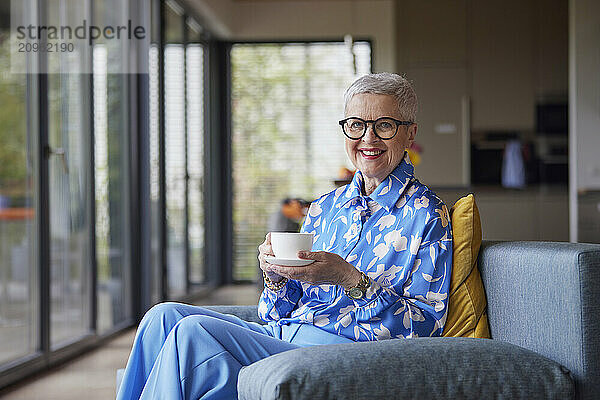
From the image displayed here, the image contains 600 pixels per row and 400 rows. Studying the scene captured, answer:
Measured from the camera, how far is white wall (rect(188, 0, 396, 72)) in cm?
768

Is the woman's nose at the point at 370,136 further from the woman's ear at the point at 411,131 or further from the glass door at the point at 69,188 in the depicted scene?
the glass door at the point at 69,188

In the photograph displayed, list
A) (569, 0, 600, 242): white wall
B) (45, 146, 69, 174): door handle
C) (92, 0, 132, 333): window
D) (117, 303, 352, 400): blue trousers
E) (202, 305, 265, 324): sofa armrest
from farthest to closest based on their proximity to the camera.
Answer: (569, 0, 600, 242): white wall
(92, 0, 132, 333): window
(45, 146, 69, 174): door handle
(202, 305, 265, 324): sofa armrest
(117, 303, 352, 400): blue trousers

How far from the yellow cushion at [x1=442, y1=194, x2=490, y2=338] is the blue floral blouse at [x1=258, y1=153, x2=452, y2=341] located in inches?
1.1

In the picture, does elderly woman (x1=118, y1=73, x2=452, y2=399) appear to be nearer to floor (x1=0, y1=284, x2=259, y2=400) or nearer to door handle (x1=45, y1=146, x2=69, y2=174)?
floor (x1=0, y1=284, x2=259, y2=400)

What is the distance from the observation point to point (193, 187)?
23.0 ft

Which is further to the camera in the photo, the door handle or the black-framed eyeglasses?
the door handle

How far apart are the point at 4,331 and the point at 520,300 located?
2.53 metres

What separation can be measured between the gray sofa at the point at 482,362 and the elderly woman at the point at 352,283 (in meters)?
0.13

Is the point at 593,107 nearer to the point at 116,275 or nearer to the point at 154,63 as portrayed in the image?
the point at 154,63

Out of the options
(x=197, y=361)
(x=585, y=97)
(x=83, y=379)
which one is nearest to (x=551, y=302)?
(x=197, y=361)

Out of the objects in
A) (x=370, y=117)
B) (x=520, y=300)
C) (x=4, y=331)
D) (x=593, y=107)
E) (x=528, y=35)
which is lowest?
(x=4, y=331)

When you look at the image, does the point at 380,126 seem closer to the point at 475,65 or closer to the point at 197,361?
the point at 197,361

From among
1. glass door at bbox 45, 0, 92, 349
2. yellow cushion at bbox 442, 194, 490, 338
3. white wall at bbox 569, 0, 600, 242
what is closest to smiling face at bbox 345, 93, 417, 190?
yellow cushion at bbox 442, 194, 490, 338

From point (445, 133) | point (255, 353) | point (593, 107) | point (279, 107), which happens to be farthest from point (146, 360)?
point (279, 107)
